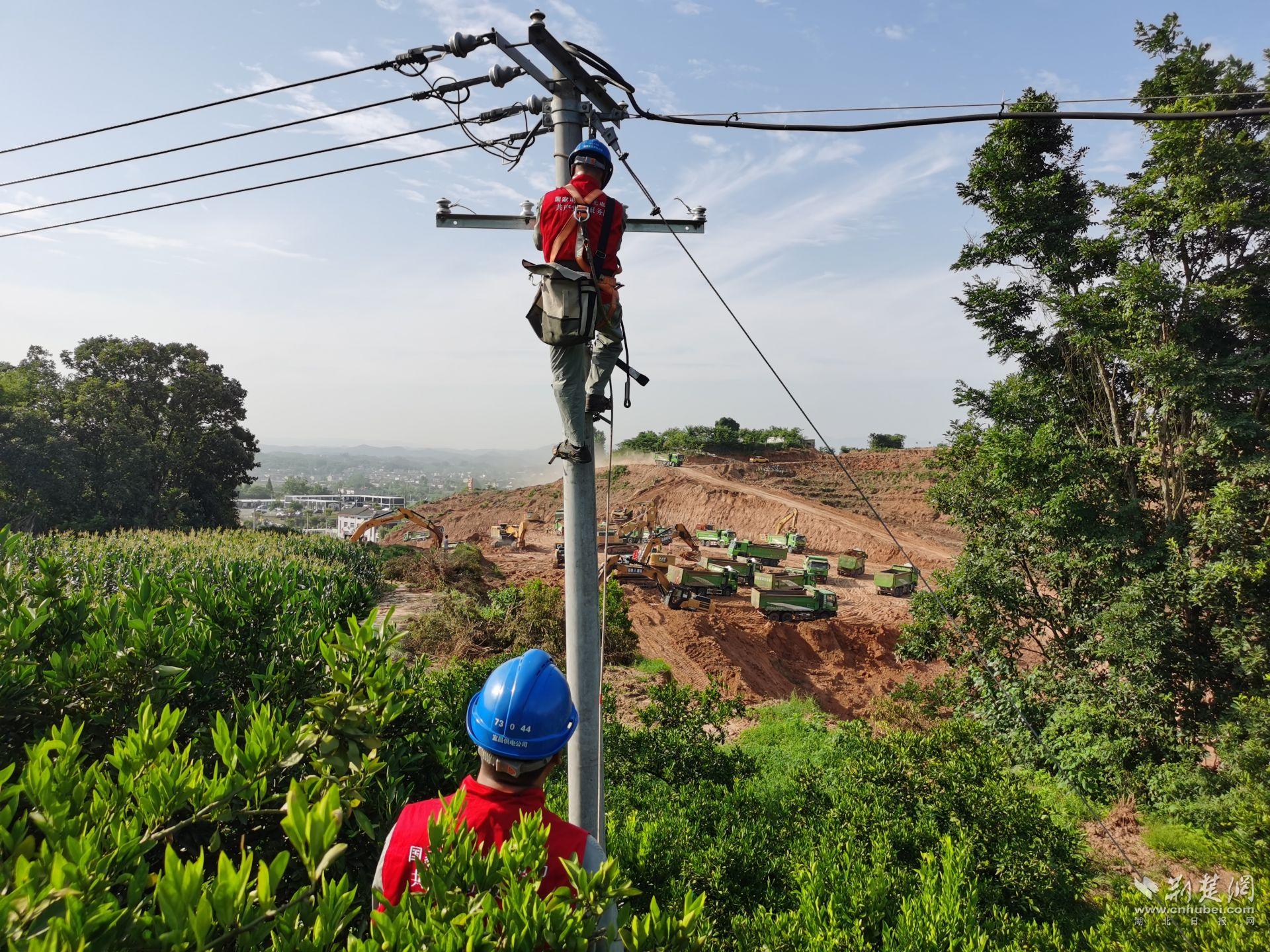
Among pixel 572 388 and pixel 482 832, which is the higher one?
pixel 572 388

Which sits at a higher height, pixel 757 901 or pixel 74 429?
pixel 74 429

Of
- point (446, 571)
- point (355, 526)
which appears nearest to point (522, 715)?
point (446, 571)

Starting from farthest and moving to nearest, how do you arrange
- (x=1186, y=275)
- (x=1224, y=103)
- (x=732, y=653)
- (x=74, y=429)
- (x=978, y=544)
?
(x=74, y=429)
(x=732, y=653)
(x=978, y=544)
(x=1186, y=275)
(x=1224, y=103)

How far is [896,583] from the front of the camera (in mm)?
22109

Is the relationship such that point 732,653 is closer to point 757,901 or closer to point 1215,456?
point 1215,456

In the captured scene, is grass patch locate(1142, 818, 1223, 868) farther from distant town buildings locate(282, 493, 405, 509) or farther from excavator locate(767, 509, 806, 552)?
distant town buildings locate(282, 493, 405, 509)

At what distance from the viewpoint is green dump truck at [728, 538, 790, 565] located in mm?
22344

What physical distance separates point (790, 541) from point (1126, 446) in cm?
1660

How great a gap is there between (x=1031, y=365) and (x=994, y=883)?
10.2m

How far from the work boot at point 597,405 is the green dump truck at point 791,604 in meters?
15.4

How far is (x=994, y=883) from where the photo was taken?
465 centimetres

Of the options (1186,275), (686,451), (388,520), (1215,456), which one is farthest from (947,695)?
(686,451)

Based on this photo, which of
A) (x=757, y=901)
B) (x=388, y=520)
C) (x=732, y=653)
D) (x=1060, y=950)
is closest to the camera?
(x=1060, y=950)

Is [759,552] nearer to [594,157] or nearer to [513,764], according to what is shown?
[594,157]
